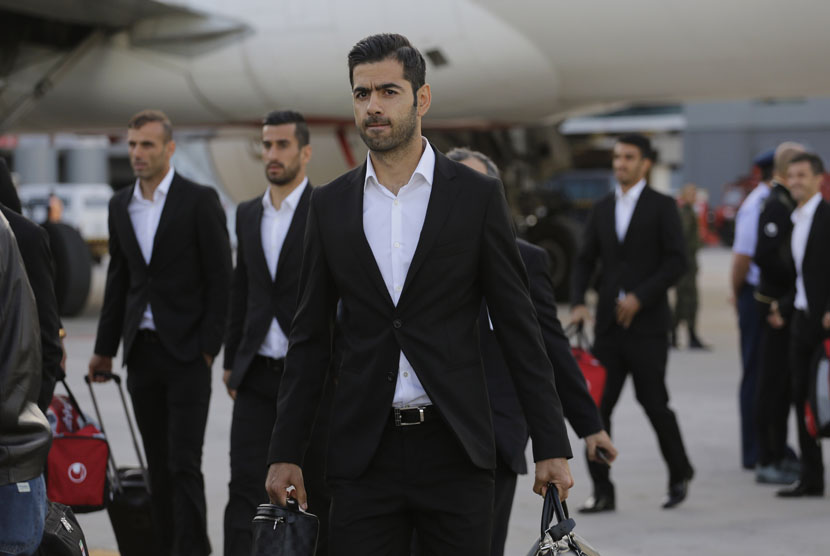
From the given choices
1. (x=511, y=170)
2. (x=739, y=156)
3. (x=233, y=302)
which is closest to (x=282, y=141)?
(x=233, y=302)

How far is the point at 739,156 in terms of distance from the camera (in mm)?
47812

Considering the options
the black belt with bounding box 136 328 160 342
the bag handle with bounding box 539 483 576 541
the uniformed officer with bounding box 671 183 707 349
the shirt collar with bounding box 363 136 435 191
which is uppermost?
the shirt collar with bounding box 363 136 435 191

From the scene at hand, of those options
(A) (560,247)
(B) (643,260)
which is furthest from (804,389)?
(A) (560,247)

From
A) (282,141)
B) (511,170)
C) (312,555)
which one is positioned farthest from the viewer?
(511,170)

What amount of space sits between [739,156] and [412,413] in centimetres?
4708

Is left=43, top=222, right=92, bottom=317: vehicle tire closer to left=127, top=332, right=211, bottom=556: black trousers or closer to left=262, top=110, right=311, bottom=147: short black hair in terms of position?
left=127, top=332, right=211, bottom=556: black trousers

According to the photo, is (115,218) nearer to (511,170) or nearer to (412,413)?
(412,413)

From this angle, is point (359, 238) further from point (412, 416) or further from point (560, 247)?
point (560, 247)

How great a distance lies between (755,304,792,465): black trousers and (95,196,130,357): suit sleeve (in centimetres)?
346

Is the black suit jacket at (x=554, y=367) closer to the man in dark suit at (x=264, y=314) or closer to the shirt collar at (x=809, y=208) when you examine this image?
the man in dark suit at (x=264, y=314)

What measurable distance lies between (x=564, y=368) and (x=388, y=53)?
1369mm

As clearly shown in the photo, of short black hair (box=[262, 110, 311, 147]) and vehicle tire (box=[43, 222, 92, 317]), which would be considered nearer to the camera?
short black hair (box=[262, 110, 311, 147])

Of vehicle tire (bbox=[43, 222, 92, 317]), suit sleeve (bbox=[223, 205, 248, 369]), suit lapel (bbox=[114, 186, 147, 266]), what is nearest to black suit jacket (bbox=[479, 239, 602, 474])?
suit sleeve (bbox=[223, 205, 248, 369])

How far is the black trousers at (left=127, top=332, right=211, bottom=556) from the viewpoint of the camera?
4641 millimetres
